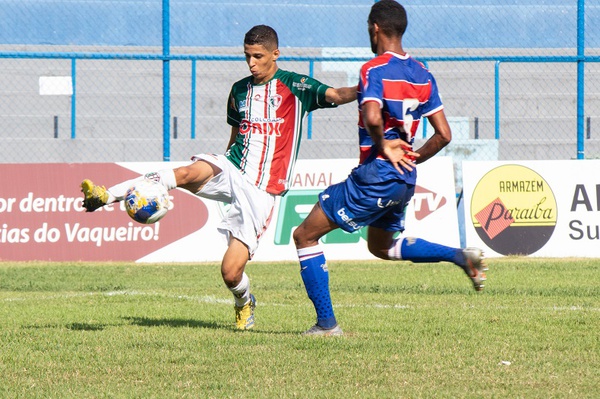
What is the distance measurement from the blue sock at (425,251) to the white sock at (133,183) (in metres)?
1.57

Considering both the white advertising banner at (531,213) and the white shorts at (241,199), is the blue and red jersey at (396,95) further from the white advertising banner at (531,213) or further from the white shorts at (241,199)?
the white advertising banner at (531,213)

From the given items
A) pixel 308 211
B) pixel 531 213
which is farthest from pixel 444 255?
pixel 531 213

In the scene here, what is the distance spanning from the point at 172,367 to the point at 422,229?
7.89m

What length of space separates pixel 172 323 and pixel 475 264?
2296 millimetres

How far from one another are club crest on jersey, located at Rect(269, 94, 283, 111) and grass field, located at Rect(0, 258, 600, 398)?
158cm

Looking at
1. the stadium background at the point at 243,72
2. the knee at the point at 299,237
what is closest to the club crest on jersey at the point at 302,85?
the knee at the point at 299,237

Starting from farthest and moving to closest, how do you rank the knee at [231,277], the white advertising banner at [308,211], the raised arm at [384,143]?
the white advertising banner at [308,211] → the knee at [231,277] → the raised arm at [384,143]

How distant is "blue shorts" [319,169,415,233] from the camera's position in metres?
5.98

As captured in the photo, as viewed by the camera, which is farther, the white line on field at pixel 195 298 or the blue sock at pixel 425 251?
the white line on field at pixel 195 298

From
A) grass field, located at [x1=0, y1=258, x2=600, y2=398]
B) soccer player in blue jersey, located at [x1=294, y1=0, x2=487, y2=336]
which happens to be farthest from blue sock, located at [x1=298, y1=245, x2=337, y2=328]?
grass field, located at [x1=0, y1=258, x2=600, y2=398]

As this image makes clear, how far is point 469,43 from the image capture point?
55.8ft

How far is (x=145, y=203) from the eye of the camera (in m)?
6.00

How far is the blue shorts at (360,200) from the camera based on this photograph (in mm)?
5977

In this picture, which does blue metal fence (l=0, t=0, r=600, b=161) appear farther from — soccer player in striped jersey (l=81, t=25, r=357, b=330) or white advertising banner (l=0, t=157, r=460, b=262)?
soccer player in striped jersey (l=81, t=25, r=357, b=330)
